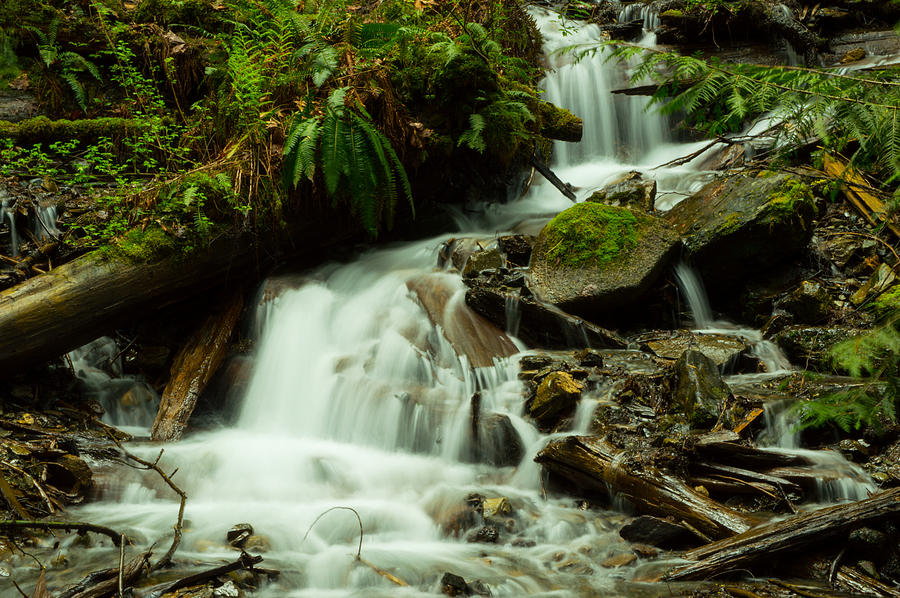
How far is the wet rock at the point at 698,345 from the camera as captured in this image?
5.40m

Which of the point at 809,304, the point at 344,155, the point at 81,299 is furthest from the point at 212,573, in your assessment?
the point at 809,304

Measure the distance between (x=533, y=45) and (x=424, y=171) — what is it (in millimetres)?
4354

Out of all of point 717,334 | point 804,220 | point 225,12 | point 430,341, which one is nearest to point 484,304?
point 430,341

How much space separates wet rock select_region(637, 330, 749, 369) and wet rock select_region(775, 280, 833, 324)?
2.49 ft

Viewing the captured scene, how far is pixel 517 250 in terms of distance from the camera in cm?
706

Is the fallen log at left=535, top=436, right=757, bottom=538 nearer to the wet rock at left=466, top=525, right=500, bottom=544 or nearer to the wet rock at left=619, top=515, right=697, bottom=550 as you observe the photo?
the wet rock at left=619, top=515, right=697, bottom=550

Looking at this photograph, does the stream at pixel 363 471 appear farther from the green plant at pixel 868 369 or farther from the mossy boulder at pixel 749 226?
the green plant at pixel 868 369

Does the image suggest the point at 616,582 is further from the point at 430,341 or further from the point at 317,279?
the point at 317,279

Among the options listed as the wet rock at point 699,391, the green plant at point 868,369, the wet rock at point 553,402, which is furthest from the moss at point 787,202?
the green plant at point 868,369

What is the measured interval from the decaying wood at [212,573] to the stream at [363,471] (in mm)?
197

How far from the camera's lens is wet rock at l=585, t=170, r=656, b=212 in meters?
7.57

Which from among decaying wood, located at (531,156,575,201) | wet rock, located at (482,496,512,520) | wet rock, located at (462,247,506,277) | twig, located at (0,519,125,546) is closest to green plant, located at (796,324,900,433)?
wet rock, located at (482,496,512,520)

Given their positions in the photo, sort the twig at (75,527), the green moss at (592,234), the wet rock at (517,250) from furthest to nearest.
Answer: the wet rock at (517,250) → the green moss at (592,234) → the twig at (75,527)

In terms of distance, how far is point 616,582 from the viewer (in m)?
3.14
